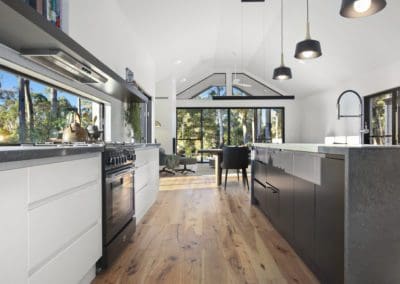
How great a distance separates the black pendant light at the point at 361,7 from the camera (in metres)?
2.11

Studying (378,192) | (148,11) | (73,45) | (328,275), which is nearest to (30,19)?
(73,45)

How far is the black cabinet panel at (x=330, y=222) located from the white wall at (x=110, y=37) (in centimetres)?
229

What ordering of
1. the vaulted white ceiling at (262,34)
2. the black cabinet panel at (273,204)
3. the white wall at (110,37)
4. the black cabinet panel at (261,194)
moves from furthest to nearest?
the vaulted white ceiling at (262,34) → the black cabinet panel at (261,194) → the black cabinet panel at (273,204) → the white wall at (110,37)

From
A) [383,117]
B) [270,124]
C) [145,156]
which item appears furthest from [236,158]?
[270,124]

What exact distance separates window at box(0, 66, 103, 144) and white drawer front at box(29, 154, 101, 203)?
74cm

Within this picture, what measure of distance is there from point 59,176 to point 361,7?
2.29 m

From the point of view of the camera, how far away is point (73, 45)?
2.09 metres

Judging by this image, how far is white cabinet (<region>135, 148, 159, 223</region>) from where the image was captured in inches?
128

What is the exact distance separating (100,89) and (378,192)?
9.81 feet

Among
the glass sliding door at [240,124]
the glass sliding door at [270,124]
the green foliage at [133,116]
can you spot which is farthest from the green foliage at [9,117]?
the glass sliding door at [270,124]

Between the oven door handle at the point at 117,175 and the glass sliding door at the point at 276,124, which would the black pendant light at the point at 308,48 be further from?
the glass sliding door at the point at 276,124

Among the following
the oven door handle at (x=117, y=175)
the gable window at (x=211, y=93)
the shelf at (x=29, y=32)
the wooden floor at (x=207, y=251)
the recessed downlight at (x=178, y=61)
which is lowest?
the wooden floor at (x=207, y=251)

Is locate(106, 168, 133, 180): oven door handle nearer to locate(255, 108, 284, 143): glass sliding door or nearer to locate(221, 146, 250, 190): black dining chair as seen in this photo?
locate(221, 146, 250, 190): black dining chair

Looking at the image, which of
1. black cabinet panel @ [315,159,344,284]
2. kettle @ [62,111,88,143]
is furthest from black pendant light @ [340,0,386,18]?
kettle @ [62,111,88,143]
